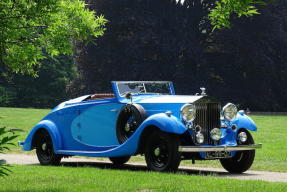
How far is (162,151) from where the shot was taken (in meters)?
10.3

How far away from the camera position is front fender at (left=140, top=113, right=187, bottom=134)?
9.94m

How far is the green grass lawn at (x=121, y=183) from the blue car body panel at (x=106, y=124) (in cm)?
96

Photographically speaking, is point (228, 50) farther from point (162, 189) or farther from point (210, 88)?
point (162, 189)

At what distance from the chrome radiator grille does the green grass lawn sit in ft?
4.52

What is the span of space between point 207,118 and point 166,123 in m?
0.95

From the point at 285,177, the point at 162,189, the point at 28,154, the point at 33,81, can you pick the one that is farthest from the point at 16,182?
the point at 33,81

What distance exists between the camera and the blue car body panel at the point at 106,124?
34.3ft

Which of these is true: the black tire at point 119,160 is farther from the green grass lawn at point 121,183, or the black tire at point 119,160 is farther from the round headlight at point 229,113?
the green grass lawn at point 121,183

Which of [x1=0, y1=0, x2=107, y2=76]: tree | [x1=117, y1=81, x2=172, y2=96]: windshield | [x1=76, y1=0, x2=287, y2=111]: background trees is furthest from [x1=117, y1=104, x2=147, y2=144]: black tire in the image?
[x1=76, y1=0, x2=287, y2=111]: background trees

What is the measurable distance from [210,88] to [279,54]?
525 cm

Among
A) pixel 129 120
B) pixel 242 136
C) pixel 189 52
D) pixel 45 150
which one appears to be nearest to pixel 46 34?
pixel 45 150

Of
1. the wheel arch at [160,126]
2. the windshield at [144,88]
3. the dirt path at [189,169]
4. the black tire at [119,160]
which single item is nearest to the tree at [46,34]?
the windshield at [144,88]

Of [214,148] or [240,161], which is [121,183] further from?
[240,161]

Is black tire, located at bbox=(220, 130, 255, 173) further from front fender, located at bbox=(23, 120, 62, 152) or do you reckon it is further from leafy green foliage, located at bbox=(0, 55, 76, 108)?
leafy green foliage, located at bbox=(0, 55, 76, 108)
